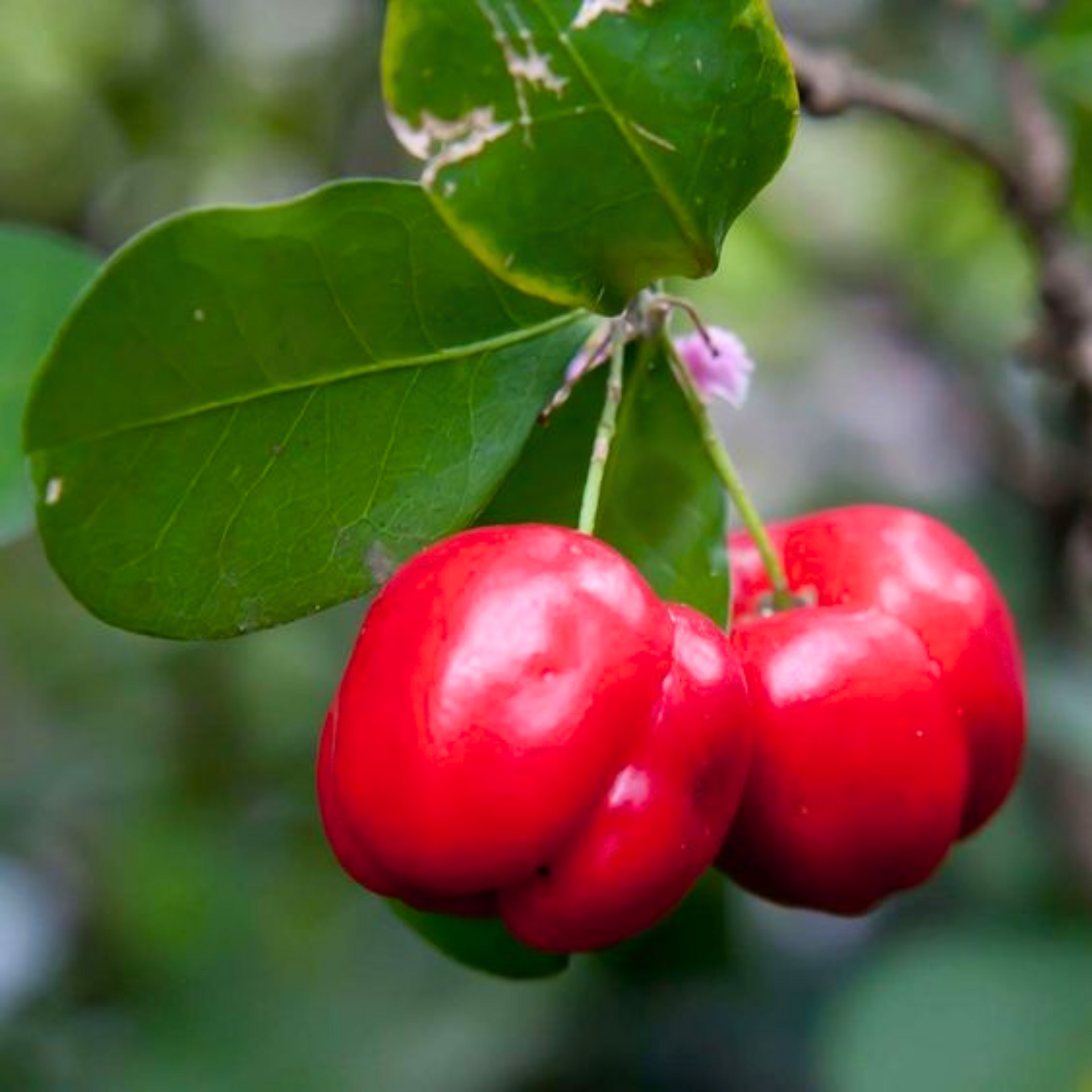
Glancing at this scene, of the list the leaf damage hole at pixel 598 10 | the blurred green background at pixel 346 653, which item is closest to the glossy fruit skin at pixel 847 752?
the leaf damage hole at pixel 598 10

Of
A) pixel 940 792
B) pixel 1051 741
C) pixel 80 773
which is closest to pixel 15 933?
pixel 80 773

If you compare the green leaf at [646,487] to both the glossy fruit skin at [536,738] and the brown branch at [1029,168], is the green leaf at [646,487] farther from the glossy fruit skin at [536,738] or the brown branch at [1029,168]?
the brown branch at [1029,168]

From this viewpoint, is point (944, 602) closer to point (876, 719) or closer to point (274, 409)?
point (876, 719)

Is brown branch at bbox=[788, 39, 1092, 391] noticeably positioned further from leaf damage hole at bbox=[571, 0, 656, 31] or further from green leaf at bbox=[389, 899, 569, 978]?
green leaf at bbox=[389, 899, 569, 978]

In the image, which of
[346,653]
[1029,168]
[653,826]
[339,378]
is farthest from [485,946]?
[346,653]

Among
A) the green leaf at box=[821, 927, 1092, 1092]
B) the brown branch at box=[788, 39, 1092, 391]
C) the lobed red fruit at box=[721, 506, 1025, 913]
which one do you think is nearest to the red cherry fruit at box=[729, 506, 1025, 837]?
the lobed red fruit at box=[721, 506, 1025, 913]

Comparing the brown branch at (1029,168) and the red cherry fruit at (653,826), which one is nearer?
the red cherry fruit at (653,826)
